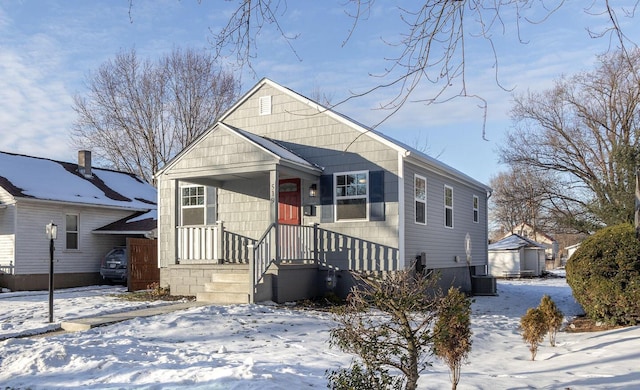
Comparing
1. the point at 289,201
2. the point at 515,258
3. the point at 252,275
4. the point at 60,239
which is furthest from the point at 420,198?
the point at 515,258

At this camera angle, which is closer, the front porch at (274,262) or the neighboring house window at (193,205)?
the front porch at (274,262)

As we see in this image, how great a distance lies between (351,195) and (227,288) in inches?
145

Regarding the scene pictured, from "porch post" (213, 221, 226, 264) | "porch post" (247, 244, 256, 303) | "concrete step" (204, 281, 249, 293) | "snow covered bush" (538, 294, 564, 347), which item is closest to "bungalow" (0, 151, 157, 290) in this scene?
"porch post" (213, 221, 226, 264)

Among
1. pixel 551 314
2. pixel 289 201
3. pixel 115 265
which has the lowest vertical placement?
pixel 551 314

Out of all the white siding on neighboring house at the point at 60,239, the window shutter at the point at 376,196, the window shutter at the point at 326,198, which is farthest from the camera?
the white siding on neighboring house at the point at 60,239

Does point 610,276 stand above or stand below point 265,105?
below

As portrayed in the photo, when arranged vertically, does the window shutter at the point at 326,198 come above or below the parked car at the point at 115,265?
above

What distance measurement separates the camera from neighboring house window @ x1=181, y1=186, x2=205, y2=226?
15.3 meters

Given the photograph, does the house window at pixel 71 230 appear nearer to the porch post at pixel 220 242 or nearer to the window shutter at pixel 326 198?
the porch post at pixel 220 242

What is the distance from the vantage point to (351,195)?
1374 centimetres

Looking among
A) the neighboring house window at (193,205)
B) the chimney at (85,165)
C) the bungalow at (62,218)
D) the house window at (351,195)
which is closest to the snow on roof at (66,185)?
the bungalow at (62,218)

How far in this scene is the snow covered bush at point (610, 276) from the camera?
1069 cm

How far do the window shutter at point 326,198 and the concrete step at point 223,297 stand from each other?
292cm

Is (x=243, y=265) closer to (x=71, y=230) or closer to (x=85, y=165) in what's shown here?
(x=71, y=230)
